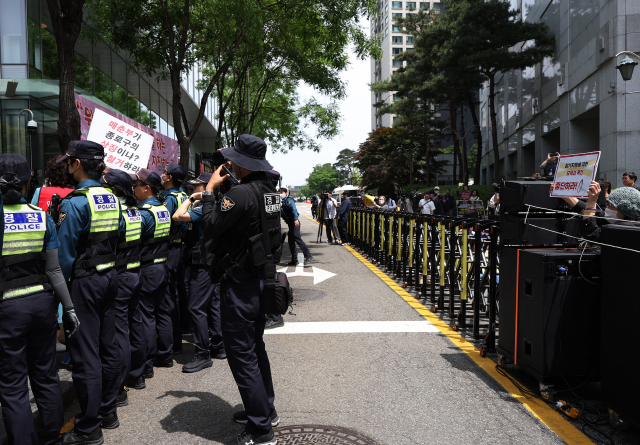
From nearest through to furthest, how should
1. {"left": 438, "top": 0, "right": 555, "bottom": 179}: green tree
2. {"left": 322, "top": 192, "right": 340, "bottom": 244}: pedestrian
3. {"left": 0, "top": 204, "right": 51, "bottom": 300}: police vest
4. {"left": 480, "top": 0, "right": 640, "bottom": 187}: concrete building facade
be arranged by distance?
{"left": 0, "top": 204, "right": 51, "bottom": 300}: police vest, {"left": 480, "top": 0, "right": 640, "bottom": 187}: concrete building facade, {"left": 322, "top": 192, "right": 340, "bottom": 244}: pedestrian, {"left": 438, "top": 0, "right": 555, "bottom": 179}: green tree

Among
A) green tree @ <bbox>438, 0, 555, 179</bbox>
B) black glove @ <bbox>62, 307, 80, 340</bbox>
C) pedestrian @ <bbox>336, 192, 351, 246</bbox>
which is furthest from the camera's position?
green tree @ <bbox>438, 0, 555, 179</bbox>

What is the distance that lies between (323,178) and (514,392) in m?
168

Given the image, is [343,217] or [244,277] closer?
[244,277]

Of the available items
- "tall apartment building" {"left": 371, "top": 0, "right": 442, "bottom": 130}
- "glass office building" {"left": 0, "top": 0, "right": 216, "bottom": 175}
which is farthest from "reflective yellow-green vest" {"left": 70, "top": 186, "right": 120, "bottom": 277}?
"tall apartment building" {"left": 371, "top": 0, "right": 442, "bottom": 130}

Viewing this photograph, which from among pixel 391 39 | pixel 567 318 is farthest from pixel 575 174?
pixel 391 39

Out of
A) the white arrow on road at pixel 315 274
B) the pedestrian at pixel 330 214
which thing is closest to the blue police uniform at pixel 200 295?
the white arrow on road at pixel 315 274

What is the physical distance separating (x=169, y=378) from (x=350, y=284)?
5895mm

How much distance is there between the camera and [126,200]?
15.8 ft

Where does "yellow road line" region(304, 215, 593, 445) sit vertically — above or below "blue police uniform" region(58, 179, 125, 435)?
below

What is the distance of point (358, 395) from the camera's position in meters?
4.60

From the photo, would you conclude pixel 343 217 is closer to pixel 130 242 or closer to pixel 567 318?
pixel 130 242

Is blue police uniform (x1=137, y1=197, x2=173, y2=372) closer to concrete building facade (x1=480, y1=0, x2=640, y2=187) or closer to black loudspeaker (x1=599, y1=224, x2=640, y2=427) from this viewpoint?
black loudspeaker (x1=599, y1=224, x2=640, y2=427)

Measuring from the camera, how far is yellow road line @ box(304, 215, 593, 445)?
12.5ft

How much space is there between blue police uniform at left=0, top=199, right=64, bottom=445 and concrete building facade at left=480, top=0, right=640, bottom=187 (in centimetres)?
2055
